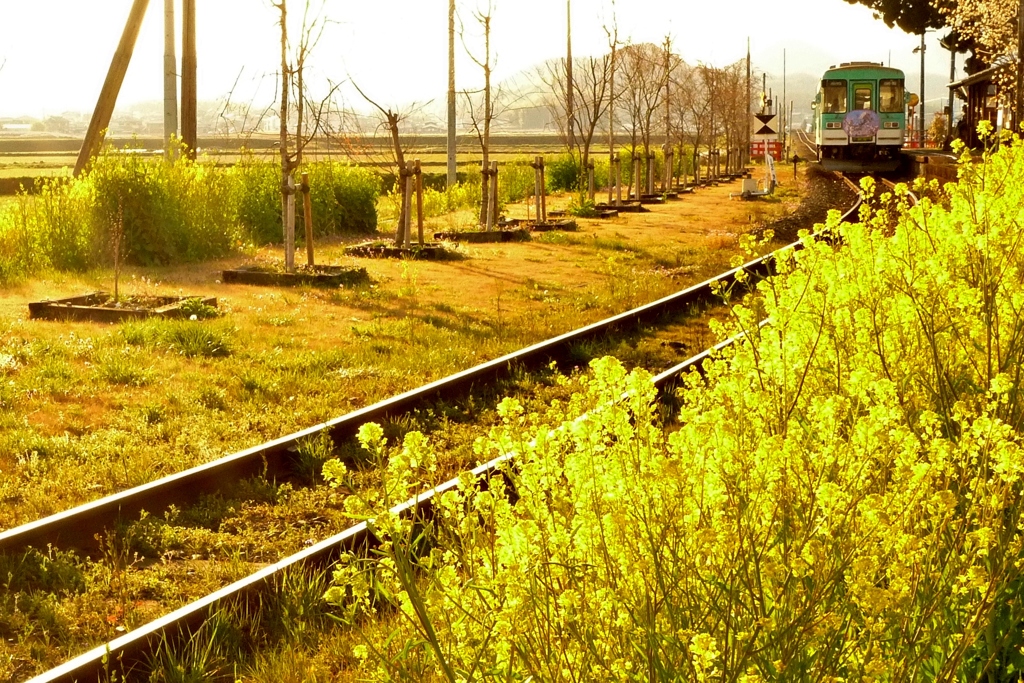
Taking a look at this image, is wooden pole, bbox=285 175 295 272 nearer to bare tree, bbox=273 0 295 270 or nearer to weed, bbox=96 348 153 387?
bare tree, bbox=273 0 295 270

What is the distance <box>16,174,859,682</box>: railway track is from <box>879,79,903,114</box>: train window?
3018cm

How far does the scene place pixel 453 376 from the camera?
27.4 feet

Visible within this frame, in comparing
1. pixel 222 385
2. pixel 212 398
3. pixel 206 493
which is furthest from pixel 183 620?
pixel 222 385

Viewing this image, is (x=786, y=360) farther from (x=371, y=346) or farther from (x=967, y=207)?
(x=371, y=346)

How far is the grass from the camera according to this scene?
498 cm

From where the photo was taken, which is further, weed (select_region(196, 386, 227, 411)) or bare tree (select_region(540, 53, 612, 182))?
bare tree (select_region(540, 53, 612, 182))

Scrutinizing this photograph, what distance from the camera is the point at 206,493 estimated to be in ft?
19.9

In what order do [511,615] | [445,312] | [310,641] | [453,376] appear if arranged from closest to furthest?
1. [511,615]
2. [310,641]
3. [453,376]
4. [445,312]

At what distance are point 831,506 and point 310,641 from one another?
2294 mm

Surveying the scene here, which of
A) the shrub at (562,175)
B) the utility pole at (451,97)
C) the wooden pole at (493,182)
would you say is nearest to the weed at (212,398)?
the wooden pole at (493,182)

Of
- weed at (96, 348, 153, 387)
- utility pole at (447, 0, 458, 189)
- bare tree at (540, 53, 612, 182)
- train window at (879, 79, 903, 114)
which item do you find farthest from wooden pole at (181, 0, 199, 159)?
train window at (879, 79, 903, 114)

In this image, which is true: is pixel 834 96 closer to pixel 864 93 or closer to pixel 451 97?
pixel 864 93

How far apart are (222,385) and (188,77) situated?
10.0m

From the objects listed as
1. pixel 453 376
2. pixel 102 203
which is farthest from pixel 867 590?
pixel 102 203
